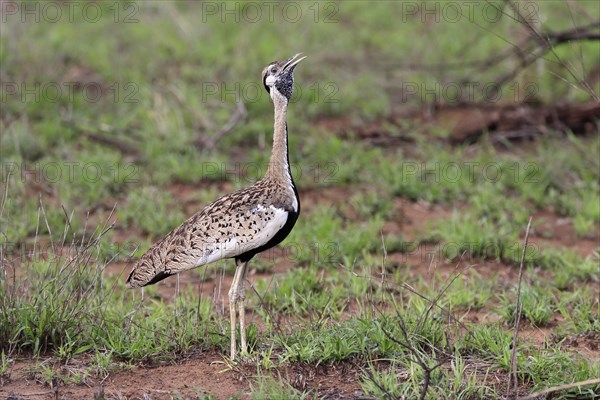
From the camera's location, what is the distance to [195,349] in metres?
4.80


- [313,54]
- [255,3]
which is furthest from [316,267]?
[255,3]

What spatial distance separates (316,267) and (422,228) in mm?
1129

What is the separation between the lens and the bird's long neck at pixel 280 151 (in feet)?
15.7

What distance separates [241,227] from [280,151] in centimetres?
47

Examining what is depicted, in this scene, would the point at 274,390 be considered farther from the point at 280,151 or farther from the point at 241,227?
the point at 280,151

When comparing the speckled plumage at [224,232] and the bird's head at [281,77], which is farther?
the bird's head at [281,77]

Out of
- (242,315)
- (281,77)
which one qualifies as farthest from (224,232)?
(281,77)
